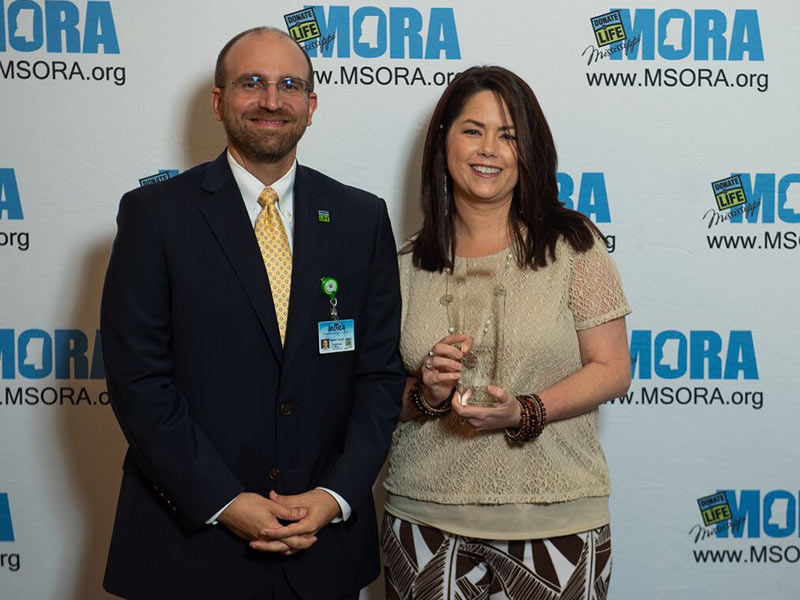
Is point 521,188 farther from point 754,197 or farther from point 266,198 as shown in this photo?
point 754,197

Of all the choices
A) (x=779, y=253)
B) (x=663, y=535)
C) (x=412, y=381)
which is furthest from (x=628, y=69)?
(x=663, y=535)

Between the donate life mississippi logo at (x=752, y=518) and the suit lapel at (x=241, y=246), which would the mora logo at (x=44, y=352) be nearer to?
the suit lapel at (x=241, y=246)

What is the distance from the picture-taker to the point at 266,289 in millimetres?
1696

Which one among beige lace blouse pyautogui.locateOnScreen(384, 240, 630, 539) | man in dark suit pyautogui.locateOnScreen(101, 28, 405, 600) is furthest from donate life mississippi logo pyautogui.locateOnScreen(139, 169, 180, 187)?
beige lace blouse pyautogui.locateOnScreen(384, 240, 630, 539)

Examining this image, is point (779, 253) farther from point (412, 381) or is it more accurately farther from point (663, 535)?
point (412, 381)

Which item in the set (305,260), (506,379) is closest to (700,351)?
(506,379)

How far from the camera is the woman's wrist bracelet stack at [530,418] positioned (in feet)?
5.97

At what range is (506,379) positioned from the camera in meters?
1.91

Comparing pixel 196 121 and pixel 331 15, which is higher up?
pixel 331 15

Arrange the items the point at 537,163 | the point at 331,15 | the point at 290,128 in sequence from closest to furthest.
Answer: the point at 290,128 → the point at 537,163 → the point at 331,15

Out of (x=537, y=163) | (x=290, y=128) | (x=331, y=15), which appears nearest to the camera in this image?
(x=290, y=128)

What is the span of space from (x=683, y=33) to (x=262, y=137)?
144 centimetres

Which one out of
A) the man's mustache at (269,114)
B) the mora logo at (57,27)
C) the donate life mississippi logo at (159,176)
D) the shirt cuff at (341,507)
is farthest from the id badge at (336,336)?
the mora logo at (57,27)

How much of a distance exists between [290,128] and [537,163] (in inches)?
22.2
